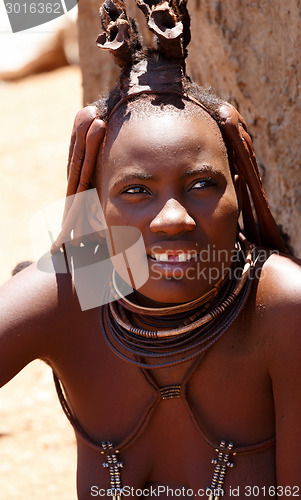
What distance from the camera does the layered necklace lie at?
2025mm

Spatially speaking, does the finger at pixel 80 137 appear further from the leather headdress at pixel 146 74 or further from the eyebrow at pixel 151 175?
the eyebrow at pixel 151 175

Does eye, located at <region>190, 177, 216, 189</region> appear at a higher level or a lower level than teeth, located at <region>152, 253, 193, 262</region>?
higher

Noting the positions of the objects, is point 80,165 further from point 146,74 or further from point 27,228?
point 27,228

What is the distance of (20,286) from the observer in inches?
86.9

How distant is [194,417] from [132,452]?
23cm

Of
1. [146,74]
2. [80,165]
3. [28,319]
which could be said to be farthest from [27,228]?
[146,74]

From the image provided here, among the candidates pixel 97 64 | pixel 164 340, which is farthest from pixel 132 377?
pixel 97 64

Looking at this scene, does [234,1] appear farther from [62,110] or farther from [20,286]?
[62,110]

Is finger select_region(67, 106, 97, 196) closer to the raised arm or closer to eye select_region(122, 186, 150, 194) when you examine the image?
eye select_region(122, 186, 150, 194)

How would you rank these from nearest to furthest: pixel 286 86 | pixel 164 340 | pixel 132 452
A: pixel 164 340 < pixel 132 452 < pixel 286 86

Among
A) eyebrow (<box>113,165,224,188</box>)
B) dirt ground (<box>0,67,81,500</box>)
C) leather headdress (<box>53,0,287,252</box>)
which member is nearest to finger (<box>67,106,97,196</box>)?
leather headdress (<box>53,0,287,252</box>)

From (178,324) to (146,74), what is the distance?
0.66m

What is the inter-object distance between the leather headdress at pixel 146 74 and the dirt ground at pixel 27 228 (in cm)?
173

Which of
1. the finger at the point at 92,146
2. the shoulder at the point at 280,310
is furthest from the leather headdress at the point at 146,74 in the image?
the shoulder at the point at 280,310
